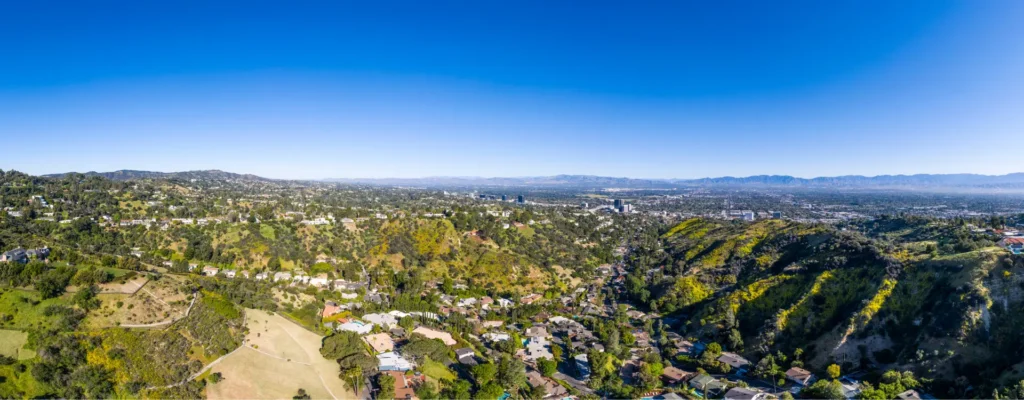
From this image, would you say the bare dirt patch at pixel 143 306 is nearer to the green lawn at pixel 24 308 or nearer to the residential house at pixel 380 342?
the green lawn at pixel 24 308

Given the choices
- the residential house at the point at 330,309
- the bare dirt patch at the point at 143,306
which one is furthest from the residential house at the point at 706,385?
the bare dirt patch at the point at 143,306

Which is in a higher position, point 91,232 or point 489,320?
point 91,232

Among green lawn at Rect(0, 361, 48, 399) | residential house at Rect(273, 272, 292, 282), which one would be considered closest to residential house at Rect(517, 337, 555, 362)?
residential house at Rect(273, 272, 292, 282)

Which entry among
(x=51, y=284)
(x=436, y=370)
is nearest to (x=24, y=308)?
(x=51, y=284)

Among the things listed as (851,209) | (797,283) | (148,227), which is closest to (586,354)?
(797,283)

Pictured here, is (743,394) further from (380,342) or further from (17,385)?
(17,385)

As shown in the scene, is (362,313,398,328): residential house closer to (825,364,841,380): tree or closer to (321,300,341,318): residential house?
(321,300,341,318): residential house

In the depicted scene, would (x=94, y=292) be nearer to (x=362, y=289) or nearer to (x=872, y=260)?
(x=362, y=289)
